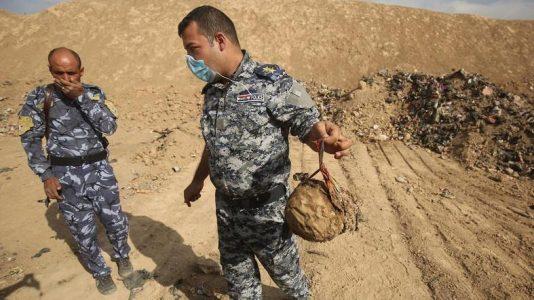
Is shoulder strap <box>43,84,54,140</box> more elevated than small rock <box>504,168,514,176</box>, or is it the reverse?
shoulder strap <box>43,84,54,140</box>

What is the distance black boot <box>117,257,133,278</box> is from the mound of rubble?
5288 mm

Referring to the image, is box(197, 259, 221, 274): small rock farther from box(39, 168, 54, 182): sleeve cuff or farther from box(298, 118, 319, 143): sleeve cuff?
box(298, 118, 319, 143): sleeve cuff

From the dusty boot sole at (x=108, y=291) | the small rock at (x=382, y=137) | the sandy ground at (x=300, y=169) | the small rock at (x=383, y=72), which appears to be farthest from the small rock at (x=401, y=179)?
the small rock at (x=383, y=72)

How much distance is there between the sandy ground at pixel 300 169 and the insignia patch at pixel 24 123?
1.64 m

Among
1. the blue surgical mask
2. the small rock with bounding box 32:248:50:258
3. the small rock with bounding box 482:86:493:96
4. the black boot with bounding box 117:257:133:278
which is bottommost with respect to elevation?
the small rock with bounding box 32:248:50:258

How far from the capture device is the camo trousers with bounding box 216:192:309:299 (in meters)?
1.94

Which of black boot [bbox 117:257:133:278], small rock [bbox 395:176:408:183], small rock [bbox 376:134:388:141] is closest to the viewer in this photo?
black boot [bbox 117:257:133:278]

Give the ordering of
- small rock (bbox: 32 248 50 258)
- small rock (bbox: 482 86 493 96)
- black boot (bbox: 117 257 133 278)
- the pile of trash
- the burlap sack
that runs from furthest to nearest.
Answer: small rock (bbox: 482 86 493 96) → the pile of trash → small rock (bbox: 32 248 50 258) → black boot (bbox: 117 257 133 278) → the burlap sack

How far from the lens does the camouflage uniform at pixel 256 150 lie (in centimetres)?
169

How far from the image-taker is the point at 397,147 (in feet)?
21.9

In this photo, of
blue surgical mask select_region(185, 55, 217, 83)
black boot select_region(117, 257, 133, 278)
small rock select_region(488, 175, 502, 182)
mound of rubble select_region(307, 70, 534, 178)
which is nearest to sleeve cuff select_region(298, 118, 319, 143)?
blue surgical mask select_region(185, 55, 217, 83)

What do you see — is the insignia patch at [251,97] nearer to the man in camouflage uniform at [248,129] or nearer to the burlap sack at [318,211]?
the man in camouflage uniform at [248,129]

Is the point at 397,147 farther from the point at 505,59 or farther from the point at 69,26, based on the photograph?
the point at 69,26

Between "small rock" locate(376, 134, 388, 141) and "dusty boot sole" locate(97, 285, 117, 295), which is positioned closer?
"dusty boot sole" locate(97, 285, 117, 295)
